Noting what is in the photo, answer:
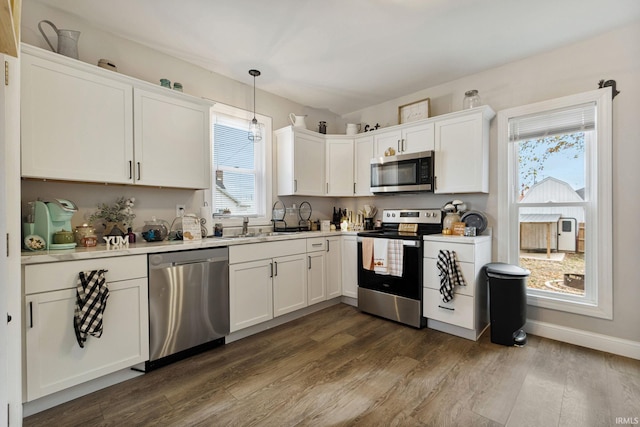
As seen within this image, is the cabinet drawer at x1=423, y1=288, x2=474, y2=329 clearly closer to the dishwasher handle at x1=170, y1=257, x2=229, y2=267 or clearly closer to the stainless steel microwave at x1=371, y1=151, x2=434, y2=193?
the stainless steel microwave at x1=371, y1=151, x2=434, y2=193

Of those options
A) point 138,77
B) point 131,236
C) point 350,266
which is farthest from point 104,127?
point 350,266

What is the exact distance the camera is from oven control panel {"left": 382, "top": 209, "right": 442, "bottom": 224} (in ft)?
11.1

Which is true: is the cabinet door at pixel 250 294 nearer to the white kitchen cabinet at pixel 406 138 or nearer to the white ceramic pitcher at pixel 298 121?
the white ceramic pitcher at pixel 298 121

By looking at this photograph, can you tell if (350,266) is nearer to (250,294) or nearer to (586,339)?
(250,294)

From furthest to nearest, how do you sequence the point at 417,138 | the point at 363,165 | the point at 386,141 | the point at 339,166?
the point at 339,166, the point at 363,165, the point at 386,141, the point at 417,138

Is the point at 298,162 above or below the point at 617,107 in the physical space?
below

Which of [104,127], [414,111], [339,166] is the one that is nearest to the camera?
[104,127]

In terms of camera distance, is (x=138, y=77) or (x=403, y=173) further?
(x=403, y=173)

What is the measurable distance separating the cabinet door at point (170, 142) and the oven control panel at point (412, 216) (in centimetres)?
225

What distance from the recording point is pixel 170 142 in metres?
2.51

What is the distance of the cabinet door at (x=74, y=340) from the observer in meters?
1.67

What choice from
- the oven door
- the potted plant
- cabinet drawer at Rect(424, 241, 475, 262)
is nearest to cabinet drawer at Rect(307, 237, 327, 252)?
the oven door

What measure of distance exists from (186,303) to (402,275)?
208cm

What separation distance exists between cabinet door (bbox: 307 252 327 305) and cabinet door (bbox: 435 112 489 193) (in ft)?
5.14
